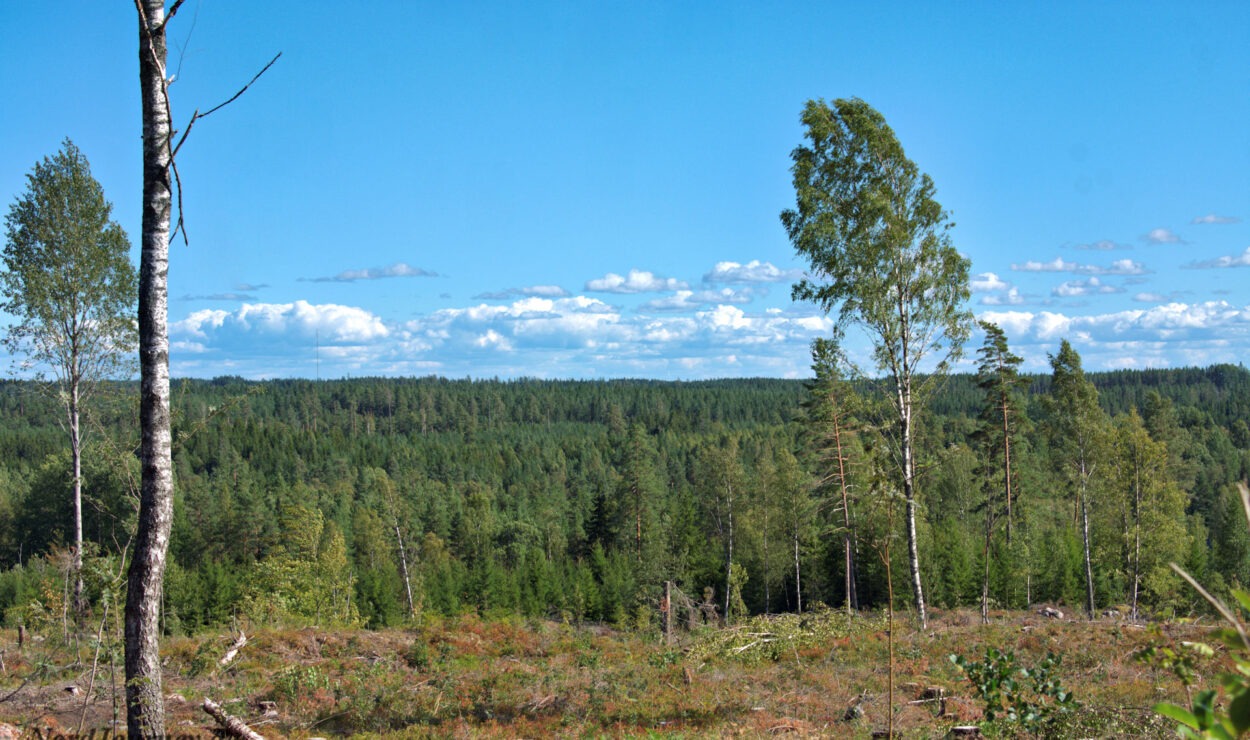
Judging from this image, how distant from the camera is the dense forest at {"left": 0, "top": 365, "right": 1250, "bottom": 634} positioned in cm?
2559

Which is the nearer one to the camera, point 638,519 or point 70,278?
point 70,278

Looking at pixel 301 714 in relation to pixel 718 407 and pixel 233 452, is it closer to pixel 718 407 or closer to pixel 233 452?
pixel 233 452

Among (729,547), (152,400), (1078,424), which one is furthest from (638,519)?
(152,400)

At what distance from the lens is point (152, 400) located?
639 centimetres

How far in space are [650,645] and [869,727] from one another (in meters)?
7.61

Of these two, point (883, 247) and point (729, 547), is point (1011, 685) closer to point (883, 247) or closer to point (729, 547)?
point (883, 247)

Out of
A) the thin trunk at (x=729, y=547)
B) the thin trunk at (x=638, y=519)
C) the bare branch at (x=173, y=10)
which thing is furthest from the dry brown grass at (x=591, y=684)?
the thin trunk at (x=638, y=519)

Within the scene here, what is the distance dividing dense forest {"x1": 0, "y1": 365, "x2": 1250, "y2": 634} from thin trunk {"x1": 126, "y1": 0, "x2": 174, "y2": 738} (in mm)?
852

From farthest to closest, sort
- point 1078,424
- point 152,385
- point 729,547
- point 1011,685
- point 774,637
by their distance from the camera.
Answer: point 729,547 → point 1078,424 → point 774,637 → point 152,385 → point 1011,685

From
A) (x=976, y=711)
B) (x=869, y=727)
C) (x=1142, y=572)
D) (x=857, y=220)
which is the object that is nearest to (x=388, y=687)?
(x=869, y=727)

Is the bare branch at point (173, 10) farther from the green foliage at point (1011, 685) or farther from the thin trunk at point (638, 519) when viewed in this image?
the thin trunk at point (638, 519)

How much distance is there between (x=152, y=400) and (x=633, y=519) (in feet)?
130

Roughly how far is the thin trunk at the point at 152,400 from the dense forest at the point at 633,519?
33.5 inches

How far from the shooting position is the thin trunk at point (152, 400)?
244 inches
